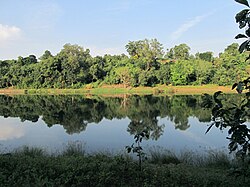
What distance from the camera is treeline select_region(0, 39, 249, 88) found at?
165 ft

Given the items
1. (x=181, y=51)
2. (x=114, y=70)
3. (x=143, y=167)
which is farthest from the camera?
(x=181, y=51)

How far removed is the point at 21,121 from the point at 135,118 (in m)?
8.05

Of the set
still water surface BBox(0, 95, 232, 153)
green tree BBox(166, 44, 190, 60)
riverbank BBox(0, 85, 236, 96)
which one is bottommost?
still water surface BBox(0, 95, 232, 153)

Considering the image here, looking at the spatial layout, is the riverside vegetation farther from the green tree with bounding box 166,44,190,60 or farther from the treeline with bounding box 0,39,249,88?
the green tree with bounding box 166,44,190,60

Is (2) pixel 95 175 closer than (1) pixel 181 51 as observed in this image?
Yes

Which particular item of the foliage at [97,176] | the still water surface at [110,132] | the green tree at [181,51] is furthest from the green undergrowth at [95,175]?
the green tree at [181,51]

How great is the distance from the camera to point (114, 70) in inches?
2215

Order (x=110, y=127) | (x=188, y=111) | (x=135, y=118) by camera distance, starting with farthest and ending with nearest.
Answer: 1. (x=188, y=111)
2. (x=135, y=118)
3. (x=110, y=127)

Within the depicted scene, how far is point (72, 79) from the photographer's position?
5562 cm

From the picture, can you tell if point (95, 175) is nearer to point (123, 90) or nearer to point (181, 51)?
point (123, 90)

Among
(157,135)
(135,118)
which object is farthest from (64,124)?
(157,135)

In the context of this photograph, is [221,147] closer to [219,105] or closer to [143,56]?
[219,105]

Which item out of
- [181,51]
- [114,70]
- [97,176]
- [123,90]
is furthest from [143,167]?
[181,51]

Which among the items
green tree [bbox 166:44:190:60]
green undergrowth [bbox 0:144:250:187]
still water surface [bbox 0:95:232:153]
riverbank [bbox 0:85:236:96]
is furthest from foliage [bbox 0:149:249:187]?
green tree [bbox 166:44:190:60]
